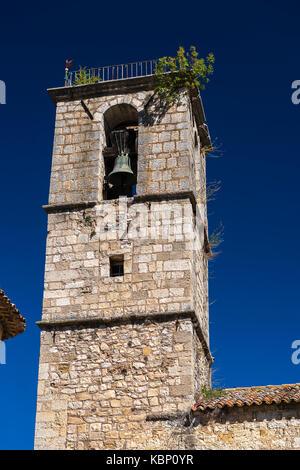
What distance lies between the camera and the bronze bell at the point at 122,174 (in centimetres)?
1416

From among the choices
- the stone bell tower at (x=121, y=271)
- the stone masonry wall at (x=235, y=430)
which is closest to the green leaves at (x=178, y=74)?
the stone bell tower at (x=121, y=271)

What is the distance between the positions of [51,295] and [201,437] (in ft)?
11.6

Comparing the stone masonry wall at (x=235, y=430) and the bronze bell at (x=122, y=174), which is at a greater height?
the bronze bell at (x=122, y=174)

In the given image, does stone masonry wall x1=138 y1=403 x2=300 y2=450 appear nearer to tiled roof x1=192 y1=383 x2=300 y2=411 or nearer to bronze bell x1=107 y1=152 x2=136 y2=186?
tiled roof x1=192 y1=383 x2=300 y2=411

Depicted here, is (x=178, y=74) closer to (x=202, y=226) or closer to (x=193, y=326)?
(x=202, y=226)

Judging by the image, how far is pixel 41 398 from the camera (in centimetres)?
1245

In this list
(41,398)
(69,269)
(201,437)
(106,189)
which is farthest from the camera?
(106,189)

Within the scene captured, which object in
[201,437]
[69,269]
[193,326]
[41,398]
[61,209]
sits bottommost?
[201,437]

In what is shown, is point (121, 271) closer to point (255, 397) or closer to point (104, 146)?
point (104, 146)

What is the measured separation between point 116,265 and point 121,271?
141mm

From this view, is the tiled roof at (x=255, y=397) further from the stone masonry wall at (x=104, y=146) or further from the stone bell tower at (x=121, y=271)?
the stone masonry wall at (x=104, y=146)

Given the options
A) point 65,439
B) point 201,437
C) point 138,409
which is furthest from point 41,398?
point 201,437

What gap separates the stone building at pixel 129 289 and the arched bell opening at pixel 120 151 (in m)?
0.03

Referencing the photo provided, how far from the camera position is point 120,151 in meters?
14.5
